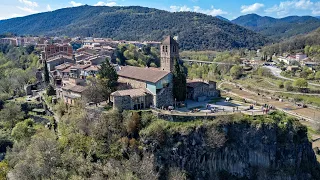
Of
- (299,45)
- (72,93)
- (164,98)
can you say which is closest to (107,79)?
(72,93)

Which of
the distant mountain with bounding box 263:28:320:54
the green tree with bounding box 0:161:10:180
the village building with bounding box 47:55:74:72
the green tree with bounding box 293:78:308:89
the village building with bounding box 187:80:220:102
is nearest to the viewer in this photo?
the green tree with bounding box 0:161:10:180

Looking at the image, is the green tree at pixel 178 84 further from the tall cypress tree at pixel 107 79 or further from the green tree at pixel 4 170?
the green tree at pixel 4 170

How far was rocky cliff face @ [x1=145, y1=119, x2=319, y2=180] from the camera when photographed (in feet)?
127

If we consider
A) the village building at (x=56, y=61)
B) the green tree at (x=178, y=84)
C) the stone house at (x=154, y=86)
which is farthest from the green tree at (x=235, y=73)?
the stone house at (x=154, y=86)

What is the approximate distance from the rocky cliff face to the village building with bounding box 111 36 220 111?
757cm

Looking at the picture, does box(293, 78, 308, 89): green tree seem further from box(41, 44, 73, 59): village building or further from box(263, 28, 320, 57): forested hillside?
box(41, 44, 73, 59): village building

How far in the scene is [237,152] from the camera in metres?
40.7

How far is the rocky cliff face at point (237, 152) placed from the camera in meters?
38.6

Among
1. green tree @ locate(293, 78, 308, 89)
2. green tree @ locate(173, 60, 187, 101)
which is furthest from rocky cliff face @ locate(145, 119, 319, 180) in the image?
green tree @ locate(293, 78, 308, 89)

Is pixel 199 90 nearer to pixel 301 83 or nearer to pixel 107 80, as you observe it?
pixel 107 80

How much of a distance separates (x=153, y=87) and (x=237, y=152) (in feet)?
51.0

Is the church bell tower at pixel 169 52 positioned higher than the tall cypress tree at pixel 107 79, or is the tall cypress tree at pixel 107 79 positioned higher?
the church bell tower at pixel 169 52

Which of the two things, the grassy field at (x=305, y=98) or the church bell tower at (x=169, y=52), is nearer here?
the church bell tower at (x=169, y=52)

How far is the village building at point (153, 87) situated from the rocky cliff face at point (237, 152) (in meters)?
7.57
